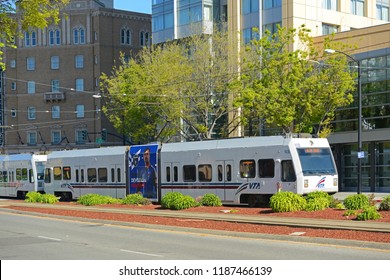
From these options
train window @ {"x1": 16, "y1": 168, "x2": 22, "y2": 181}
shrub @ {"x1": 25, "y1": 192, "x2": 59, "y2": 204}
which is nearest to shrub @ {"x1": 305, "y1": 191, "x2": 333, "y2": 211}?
shrub @ {"x1": 25, "y1": 192, "x2": 59, "y2": 204}

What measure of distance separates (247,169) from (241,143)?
1.31 meters

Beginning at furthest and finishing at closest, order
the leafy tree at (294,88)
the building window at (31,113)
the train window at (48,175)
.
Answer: the building window at (31,113) < the train window at (48,175) < the leafy tree at (294,88)

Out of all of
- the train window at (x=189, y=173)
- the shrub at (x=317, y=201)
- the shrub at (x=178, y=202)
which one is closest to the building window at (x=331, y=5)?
the train window at (x=189, y=173)

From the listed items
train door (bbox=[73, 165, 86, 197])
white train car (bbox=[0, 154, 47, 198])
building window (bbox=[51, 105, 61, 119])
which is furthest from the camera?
building window (bbox=[51, 105, 61, 119])

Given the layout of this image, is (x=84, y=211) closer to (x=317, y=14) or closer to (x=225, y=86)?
(x=225, y=86)

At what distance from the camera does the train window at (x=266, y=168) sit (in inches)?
1176

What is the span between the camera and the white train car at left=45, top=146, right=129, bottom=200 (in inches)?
1532

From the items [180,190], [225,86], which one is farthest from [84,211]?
[225,86]

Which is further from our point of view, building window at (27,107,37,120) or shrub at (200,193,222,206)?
building window at (27,107,37,120)

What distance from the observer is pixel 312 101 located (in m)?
39.7

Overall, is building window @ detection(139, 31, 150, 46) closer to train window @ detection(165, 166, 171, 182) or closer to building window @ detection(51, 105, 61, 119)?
building window @ detection(51, 105, 61, 119)

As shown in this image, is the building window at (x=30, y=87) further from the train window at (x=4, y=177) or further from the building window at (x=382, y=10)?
the building window at (x=382, y=10)

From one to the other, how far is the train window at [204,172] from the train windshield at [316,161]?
5300mm

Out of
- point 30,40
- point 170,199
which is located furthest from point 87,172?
point 30,40
